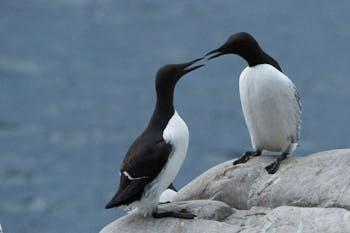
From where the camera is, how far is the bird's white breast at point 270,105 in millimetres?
6555

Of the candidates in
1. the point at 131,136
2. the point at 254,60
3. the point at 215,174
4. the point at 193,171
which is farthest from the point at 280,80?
the point at 131,136

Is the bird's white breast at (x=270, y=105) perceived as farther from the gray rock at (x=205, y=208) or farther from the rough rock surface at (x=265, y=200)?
the gray rock at (x=205, y=208)

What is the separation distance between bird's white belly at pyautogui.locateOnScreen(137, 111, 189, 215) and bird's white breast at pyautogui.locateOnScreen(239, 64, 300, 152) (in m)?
1.09

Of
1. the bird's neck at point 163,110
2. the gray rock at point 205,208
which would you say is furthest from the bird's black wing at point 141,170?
the gray rock at point 205,208

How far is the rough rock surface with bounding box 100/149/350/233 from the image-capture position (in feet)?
17.7

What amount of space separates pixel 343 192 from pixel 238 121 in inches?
585

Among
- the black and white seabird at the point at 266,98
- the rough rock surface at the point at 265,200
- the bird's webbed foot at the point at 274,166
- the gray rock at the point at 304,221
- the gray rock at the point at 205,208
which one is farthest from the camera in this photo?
the black and white seabird at the point at 266,98

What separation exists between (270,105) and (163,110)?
4.09 feet

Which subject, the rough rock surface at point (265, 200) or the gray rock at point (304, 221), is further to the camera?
the rough rock surface at point (265, 200)

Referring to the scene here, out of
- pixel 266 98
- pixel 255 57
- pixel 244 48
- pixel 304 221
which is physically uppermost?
pixel 244 48

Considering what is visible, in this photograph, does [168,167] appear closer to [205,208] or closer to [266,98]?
[205,208]

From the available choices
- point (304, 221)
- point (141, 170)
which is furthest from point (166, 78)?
point (304, 221)

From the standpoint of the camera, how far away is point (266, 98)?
6578mm

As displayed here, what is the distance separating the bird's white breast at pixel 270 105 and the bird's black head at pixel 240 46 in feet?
0.59
